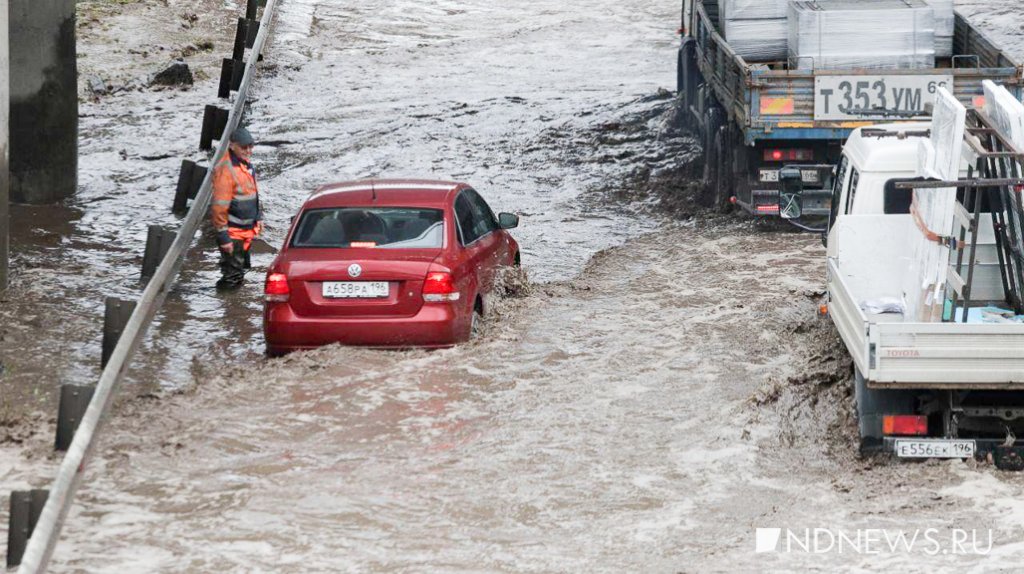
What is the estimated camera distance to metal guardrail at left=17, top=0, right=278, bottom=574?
688cm

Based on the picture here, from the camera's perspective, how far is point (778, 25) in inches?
692

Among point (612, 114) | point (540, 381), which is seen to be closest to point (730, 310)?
point (540, 381)

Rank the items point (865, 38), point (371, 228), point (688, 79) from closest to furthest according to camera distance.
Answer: point (371, 228)
point (865, 38)
point (688, 79)

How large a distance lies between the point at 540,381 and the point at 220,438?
245 centimetres

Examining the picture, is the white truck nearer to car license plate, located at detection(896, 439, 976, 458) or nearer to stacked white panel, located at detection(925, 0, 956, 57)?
car license plate, located at detection(896, 439, 976, 458)

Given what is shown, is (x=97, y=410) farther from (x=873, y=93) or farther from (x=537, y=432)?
(x=873, y=93)

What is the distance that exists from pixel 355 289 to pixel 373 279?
159mm

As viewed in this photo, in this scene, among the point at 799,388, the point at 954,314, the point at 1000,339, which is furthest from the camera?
the point at 799,388

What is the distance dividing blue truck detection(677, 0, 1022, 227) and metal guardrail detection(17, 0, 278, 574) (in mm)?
5633

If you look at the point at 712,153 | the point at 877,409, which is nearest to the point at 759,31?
the point at 712,153

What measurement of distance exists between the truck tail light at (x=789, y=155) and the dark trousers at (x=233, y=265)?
18.0ft

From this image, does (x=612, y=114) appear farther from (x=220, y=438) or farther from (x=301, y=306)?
(x=220, y=438)

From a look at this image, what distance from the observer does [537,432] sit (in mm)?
9984

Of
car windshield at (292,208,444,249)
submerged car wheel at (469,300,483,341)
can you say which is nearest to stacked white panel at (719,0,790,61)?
submerged car wheel at (469,300,483,341)
